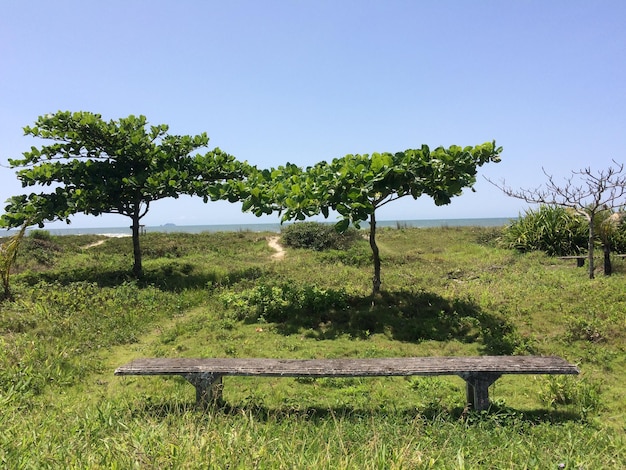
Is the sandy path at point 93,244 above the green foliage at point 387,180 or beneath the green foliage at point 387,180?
beneath

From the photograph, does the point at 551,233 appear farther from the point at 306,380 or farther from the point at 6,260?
the point at 6,260

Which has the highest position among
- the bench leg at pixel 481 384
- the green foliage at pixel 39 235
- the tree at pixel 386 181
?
the tree at pixel 386 181

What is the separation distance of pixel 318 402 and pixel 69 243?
21.1 metres

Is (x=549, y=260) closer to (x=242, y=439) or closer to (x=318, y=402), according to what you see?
(x=318, y=402)

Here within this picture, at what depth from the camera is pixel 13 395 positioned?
486 centimetres

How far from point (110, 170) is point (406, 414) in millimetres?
11801

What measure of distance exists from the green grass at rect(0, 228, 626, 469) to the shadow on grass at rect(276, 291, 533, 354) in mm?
39

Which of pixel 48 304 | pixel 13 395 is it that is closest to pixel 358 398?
pixel 13 395

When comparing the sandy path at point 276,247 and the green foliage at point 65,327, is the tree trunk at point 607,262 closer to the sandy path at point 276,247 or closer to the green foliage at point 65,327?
the sandy path at point 276,247

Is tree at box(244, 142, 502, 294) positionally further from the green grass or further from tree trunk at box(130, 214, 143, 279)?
tree trunk at box(130, 214, 143, 279)

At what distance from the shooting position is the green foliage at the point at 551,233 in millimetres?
17734

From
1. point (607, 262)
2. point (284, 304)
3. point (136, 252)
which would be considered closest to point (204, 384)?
point (284, 304)

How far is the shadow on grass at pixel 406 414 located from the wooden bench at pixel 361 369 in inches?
8.1

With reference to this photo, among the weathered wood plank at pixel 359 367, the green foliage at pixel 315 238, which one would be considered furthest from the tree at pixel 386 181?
the green foliage at pixel 315 238
